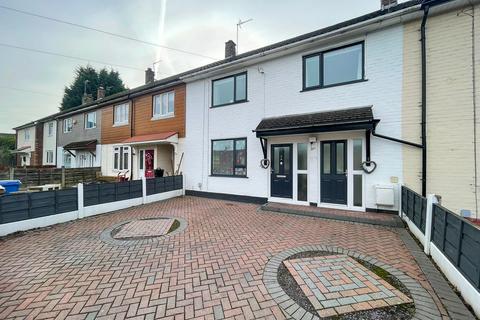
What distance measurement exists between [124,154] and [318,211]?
14.1 m

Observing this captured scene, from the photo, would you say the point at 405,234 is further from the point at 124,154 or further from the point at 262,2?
the point at 124,154

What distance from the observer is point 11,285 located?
10.6 feet

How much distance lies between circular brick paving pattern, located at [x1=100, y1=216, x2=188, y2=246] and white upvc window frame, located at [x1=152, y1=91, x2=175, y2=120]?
744 cm

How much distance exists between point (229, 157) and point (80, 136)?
16.7 metres

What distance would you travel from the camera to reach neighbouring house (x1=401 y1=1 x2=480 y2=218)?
5.66 m

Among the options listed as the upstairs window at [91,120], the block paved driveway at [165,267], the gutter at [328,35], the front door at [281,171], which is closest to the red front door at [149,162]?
the gutter at [328,35]

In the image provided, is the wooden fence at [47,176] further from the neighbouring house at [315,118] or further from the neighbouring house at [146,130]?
the neighbouring house at [315,118]

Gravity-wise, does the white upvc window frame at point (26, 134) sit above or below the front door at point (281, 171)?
above

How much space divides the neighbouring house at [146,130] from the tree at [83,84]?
69.5ft

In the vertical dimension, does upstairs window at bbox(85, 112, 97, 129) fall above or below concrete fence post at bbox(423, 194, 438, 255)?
above

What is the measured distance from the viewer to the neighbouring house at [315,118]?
6652 mm

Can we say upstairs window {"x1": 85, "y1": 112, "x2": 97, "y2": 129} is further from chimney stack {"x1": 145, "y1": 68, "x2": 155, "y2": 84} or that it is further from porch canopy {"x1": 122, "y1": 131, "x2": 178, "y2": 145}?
porch canopy {"x1": 122, "y1": 131, "x2": 178, "y2": 145}

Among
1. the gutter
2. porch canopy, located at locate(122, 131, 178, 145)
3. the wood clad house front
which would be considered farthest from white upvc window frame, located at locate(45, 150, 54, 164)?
the gutter

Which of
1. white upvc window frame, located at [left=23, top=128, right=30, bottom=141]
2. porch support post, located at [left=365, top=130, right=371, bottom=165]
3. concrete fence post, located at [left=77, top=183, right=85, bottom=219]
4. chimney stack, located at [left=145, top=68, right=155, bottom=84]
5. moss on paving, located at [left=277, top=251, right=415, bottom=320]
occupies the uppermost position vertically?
chimney stack, located at [left=145, top=68, right=155, bottom=84]
